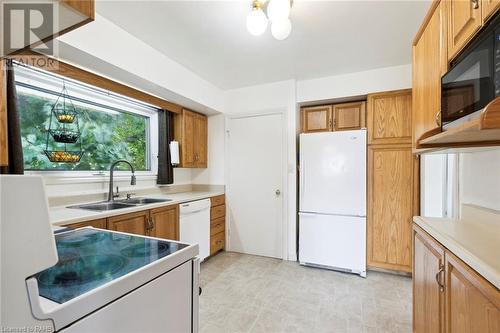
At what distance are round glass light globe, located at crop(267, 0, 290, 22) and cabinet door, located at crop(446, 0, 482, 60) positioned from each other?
0.85 metres

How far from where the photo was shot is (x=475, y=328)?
2.51 ft

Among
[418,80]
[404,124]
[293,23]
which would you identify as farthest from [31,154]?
[404,124]

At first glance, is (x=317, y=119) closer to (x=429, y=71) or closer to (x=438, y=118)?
(x=429, y=71)

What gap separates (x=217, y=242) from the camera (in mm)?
3221

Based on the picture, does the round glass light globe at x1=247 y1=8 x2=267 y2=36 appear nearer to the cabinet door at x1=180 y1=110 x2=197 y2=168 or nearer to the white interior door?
the white interior door

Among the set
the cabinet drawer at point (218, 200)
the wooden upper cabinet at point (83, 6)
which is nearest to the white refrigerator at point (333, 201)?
the cabinet drawer at point (218, 200)

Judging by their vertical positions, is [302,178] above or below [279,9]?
below

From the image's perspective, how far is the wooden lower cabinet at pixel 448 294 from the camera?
0.71 metres

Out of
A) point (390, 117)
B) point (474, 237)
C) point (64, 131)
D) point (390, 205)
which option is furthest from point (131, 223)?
point (390, 117)

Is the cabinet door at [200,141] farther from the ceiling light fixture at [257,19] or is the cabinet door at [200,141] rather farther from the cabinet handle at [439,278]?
the cabinet handle at [439,278]

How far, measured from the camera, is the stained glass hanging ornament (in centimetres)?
197

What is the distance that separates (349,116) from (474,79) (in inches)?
79.3

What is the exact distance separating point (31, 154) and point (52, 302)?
77.8 inches

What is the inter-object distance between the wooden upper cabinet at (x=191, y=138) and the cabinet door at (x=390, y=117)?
2212 mm
